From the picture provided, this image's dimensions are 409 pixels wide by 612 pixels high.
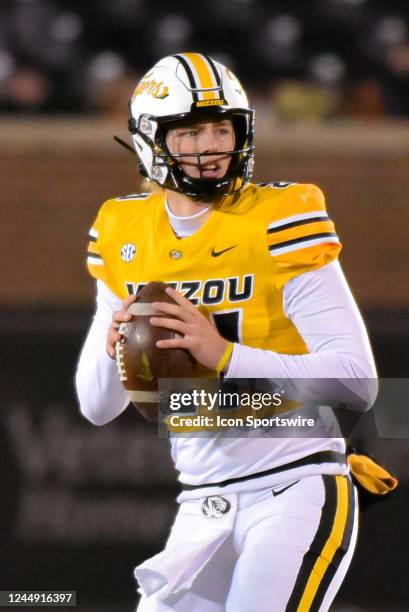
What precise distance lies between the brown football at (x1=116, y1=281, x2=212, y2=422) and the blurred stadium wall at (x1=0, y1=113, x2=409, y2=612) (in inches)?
65.5

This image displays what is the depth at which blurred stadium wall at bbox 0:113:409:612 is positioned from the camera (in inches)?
137

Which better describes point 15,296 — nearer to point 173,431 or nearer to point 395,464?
point 395,464

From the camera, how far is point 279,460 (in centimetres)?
187

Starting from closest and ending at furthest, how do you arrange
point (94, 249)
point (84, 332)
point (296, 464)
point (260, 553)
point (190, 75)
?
point (260, 553), point (296, 464), point (190, 75), point (94, 249), point (84, 332)

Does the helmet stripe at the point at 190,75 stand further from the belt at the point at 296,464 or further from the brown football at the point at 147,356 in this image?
the belt at the point at 296,464

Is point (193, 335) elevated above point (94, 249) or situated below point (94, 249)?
below

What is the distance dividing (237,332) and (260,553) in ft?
1.23

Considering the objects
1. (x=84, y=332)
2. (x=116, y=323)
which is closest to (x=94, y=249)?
(x=116, y=323)

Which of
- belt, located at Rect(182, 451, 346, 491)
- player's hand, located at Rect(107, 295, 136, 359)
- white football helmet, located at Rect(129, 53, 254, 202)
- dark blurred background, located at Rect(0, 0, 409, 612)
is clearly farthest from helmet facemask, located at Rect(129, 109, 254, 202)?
dark blurred background, located at Rect(0, 0, 409, 612)

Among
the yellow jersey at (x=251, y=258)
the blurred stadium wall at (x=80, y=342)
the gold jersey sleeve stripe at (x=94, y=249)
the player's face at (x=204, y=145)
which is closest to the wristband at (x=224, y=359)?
the yellow jersey at (x=251, y=258)

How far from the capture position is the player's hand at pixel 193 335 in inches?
Answer: 70.0

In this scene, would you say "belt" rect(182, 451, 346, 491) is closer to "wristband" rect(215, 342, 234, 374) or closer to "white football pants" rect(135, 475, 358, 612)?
"white football pants" rect(135, 475, 358, 612)

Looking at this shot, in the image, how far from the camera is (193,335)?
178 centimetres

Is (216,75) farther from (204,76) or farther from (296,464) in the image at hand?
(296,464)
